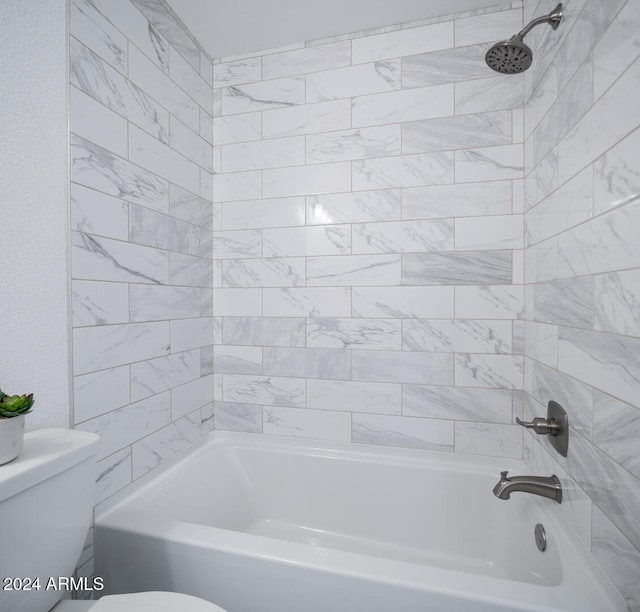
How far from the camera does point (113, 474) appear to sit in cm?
129

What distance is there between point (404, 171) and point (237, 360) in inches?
50.0

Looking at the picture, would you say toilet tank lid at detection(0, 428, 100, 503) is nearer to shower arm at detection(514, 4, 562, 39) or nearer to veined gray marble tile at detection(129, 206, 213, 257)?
veined gray marble tile at detection(129, 206, 213, 257)

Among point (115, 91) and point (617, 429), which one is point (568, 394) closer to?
point (617, 429)

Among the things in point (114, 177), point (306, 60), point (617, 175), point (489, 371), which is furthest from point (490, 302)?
point (114, 177)

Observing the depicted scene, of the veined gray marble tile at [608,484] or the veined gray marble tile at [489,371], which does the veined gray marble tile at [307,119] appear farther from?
the veined gray marble tile at [608,484]

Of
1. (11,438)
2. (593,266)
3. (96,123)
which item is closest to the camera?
(11,438)

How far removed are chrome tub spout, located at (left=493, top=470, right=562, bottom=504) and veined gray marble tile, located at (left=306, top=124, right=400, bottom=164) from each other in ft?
4.67

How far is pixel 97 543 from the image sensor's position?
1203 millimetres

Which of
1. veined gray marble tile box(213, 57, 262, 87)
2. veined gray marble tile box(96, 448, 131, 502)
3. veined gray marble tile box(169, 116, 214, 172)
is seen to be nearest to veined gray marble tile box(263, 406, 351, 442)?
veined gray marble tile box(96, 448, 131, 502)

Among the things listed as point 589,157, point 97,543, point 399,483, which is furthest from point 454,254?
point 97,543

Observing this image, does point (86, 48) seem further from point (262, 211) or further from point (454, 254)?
point (454, 254)

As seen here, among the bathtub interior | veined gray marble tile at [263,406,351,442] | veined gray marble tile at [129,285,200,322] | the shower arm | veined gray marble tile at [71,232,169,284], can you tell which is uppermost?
the shower arm

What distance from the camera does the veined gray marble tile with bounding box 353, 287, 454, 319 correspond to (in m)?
1.66

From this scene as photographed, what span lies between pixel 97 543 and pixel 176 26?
83.1 inches
